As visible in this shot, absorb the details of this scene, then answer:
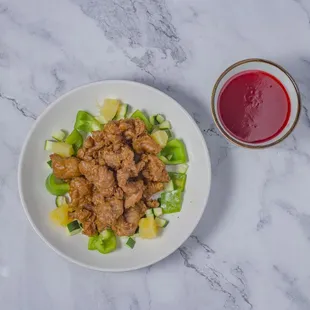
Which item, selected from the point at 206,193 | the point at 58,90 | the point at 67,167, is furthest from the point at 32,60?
the point at 206,193

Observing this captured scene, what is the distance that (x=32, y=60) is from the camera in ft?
9.00

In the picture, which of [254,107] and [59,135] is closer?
[254,107]

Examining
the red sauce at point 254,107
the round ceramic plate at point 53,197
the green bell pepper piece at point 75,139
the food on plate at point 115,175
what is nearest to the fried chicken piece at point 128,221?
the food on plate at point 115,175

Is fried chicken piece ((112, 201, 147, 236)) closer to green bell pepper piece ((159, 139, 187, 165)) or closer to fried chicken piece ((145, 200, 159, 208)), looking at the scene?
fried chicken piece ((145, 200, 159, 208))

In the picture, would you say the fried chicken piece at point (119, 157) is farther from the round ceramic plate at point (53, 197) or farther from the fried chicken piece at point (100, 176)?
the round ceramic plate at point (53, 197)

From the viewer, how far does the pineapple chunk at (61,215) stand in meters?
2.62

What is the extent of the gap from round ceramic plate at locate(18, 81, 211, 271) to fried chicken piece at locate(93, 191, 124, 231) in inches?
6.6

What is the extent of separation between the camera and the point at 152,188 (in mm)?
2588

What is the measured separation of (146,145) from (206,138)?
31cm

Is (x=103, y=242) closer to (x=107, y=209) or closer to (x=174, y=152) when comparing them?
(x=107, y=209)

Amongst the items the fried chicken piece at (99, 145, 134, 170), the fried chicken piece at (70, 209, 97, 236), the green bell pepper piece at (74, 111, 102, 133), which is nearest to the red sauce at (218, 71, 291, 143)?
the fried chicken piece at (99, 145, 134, 170)

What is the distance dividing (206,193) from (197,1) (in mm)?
775

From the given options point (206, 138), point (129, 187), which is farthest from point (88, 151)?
point (206, 138)

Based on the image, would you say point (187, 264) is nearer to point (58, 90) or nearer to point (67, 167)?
point (67, 167)
